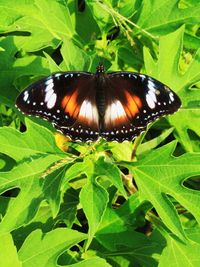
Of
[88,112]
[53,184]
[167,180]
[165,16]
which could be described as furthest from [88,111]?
[165,16]

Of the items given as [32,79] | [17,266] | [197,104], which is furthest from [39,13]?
[17,266]

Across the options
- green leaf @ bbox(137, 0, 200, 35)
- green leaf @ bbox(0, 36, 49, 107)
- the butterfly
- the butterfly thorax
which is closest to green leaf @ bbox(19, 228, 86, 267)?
the butterfly

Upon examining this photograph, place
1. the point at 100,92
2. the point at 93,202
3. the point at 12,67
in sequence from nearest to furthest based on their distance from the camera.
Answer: the point at 93,202, the point at 100,92, the point at 12,67

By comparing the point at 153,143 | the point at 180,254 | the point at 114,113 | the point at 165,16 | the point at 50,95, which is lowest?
the point at 180,254

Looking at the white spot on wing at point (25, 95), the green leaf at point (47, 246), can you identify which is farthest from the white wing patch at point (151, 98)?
the green leaf at point (47, 246)

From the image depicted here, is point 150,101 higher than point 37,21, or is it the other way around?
point 37,21

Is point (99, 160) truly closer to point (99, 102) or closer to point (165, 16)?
point (99, 102)

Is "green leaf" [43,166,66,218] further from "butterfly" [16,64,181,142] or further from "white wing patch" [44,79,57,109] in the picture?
"white wing patch" [44,79,57,109]

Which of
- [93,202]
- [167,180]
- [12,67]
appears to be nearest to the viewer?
[93,202]

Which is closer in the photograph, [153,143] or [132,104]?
[132,104]
